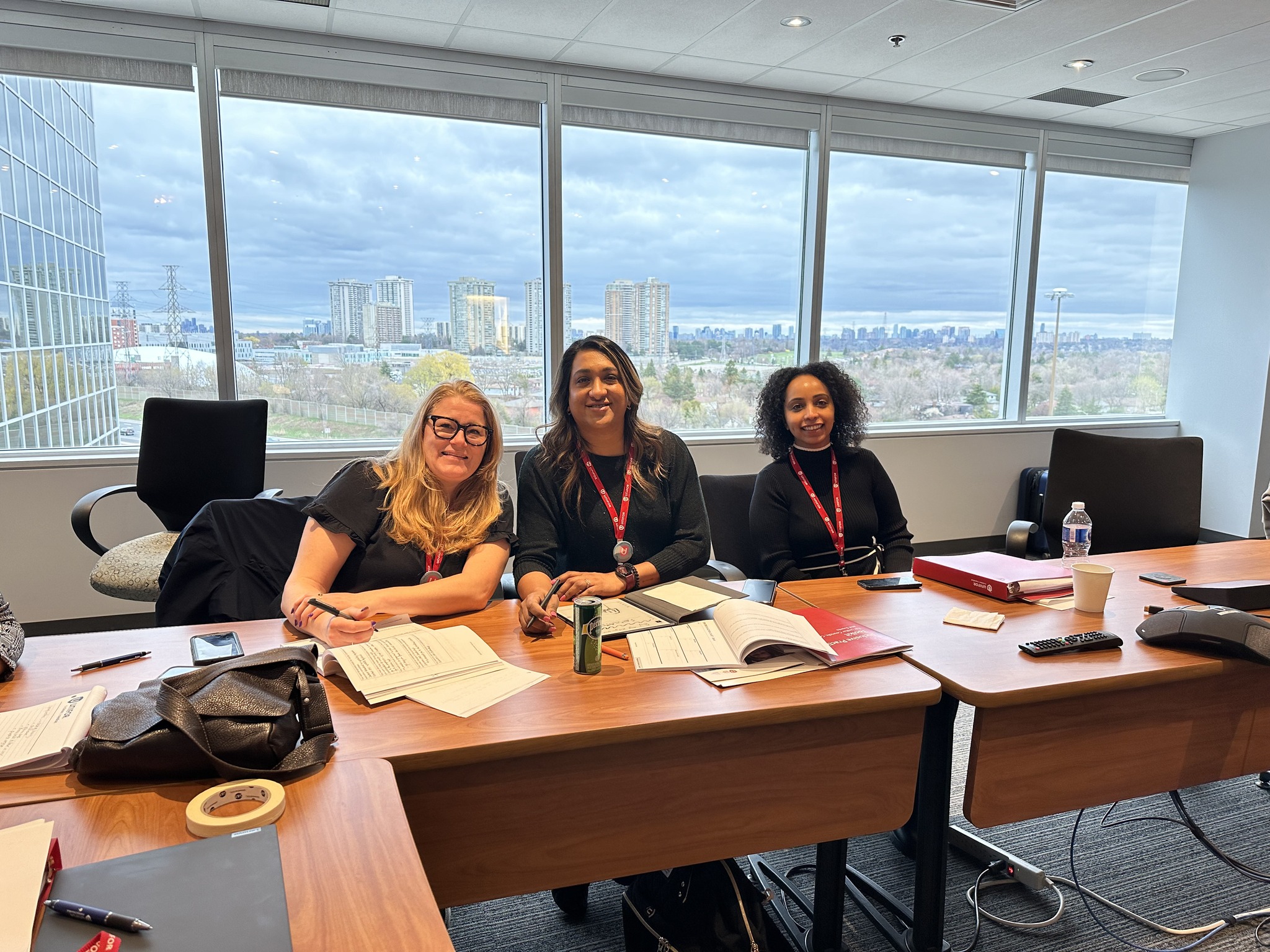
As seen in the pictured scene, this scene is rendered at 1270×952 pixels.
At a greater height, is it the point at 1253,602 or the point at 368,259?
the point at 368,259

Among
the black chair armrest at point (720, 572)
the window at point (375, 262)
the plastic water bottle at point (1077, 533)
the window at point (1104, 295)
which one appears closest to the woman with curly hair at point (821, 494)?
the black chair armrest at point (720, 572)

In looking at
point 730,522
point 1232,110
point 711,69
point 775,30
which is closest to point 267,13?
point 711,69

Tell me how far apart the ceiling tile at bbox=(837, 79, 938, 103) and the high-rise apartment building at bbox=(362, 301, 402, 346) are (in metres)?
2.80

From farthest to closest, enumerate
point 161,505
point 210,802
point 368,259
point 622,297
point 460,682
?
point 622,297
point 368,259
point 161,505
point 460,682
point 210,802

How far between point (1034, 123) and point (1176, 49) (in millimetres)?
1435

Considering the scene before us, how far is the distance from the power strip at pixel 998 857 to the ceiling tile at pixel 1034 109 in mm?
4319

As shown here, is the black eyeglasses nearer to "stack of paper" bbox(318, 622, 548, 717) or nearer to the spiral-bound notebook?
"stack of paper" bbox(318, 622, 548, 717)

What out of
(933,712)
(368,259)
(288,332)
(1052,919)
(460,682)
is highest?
(368,259)

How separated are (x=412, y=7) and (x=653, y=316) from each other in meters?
2.00

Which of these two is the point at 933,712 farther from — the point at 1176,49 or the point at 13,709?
the point at 1176,49

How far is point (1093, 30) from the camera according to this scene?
3.66 metres

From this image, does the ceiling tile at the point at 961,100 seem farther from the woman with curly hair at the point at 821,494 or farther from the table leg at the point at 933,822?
the table leg at the point at 933,822

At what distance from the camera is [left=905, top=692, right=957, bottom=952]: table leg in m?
1.61

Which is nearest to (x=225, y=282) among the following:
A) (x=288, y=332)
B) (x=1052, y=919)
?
(x=288, y=332)
